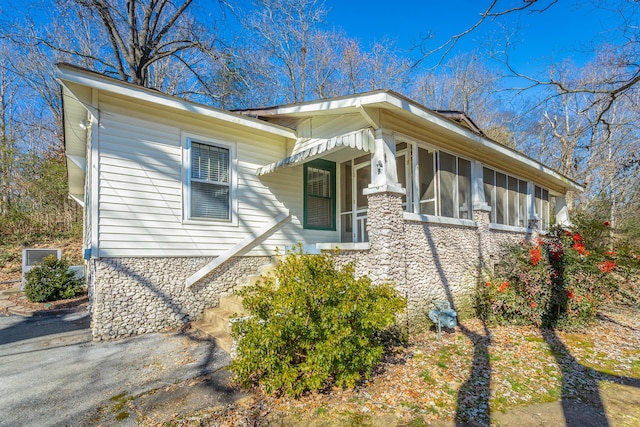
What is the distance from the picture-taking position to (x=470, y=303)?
6379 millimetres

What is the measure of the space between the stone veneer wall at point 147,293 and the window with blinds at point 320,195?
2.29 meters

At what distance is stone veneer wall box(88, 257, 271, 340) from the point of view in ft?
16.1

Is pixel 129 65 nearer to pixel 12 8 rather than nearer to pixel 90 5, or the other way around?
pixel 90 5

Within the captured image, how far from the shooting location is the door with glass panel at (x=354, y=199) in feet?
Result: 23.7

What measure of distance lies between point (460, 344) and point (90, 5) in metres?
13.4

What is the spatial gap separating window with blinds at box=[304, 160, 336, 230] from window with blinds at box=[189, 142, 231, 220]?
6.12 feet

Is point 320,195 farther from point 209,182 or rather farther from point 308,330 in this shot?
point 308,330

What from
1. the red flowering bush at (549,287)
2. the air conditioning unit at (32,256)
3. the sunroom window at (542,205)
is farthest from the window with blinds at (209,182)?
the sunroom window at (542,205)

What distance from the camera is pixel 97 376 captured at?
151 inches

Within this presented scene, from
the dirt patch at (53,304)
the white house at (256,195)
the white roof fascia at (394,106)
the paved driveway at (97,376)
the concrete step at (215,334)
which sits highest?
the white roof fascia at (394,106)

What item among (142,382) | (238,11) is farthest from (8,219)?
(142,382)

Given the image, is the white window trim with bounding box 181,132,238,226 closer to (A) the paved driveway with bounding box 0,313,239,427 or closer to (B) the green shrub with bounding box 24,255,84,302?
(A) the paved driveway with bounding box 0,313,239,427

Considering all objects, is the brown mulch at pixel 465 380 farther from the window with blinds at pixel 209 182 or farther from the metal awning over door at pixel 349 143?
the window with blinds at pixel 209 182

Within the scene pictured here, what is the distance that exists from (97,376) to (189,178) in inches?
127
